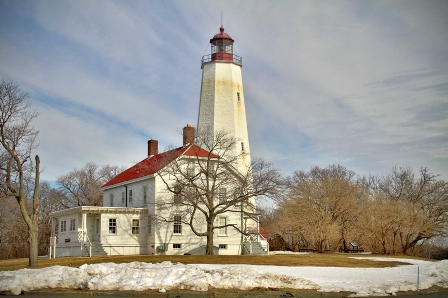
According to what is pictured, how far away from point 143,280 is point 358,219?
33277 millimetres

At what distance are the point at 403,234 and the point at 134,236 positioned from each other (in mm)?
22966

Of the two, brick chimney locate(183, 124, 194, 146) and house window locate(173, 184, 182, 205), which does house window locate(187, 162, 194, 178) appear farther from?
brick chimney locate(183, 124, 194, 146)

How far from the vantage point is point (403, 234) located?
4475cm

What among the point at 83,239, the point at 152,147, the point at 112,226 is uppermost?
the point at 152,147

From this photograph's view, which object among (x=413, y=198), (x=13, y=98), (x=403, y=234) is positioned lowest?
(x=403, y=234)

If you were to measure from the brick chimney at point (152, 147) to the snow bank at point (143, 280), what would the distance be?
2860 centimetres

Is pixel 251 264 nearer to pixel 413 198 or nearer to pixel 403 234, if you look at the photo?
pixel 403 234

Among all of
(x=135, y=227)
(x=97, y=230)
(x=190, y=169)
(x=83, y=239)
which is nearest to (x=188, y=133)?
(x=190, y=169)

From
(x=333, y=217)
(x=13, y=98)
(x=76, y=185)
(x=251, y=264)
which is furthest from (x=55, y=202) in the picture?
(x=251, y=264)

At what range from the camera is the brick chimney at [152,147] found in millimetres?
46000

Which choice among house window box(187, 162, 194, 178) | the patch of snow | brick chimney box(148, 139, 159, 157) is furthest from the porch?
the patch of snow

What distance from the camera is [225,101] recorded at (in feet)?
137

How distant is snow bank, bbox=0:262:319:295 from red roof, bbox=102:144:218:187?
16.6 m

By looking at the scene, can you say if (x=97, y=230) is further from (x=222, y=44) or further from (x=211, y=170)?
(x=222, y=44)
